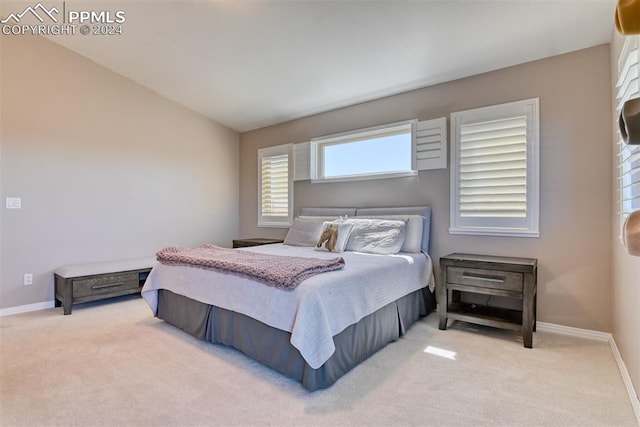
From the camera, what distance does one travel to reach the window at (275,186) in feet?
16.5

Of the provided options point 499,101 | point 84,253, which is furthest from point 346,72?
point 84,253

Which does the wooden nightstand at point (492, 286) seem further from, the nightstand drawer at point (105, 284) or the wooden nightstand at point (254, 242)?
the nightstand drawer at point (105, 284)

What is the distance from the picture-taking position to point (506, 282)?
2.64 meters

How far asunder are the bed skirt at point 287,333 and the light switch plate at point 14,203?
75.7 inches

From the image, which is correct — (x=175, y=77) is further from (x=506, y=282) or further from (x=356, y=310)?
(x=506, y=282)

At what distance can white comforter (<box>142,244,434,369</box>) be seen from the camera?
191cm

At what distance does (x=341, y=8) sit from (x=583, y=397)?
315 cm

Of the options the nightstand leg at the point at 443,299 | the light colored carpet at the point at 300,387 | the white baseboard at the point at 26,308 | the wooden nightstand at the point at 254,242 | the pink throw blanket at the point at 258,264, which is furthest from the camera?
the wooden nightstand at the point at 254,242

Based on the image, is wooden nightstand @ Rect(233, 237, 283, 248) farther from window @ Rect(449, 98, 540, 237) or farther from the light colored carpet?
window @ Rect(449, 98, 540, 237)

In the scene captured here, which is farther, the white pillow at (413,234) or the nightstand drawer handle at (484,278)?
the white pillow at (413,234)

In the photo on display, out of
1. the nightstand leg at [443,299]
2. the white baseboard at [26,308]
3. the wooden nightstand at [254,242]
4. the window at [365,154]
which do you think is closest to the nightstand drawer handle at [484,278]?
the nightstand leg at [443,299]

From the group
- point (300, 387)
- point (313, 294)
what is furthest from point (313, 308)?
point (300, 387)

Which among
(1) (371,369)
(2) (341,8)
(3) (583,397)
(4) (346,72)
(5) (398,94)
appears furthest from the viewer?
(5) (398,94)

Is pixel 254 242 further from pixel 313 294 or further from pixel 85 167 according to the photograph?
pixel 313 294
